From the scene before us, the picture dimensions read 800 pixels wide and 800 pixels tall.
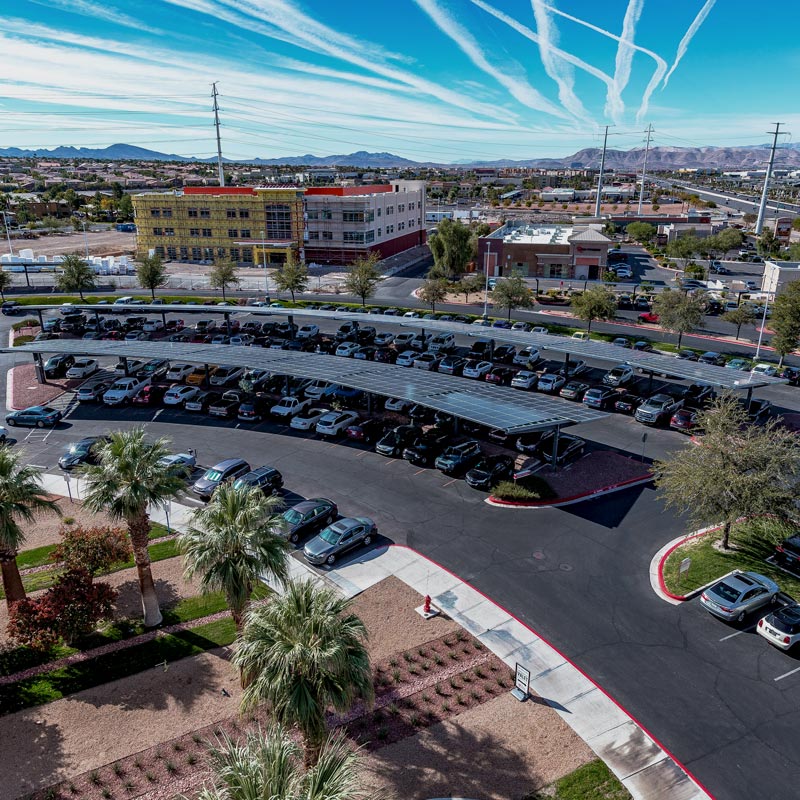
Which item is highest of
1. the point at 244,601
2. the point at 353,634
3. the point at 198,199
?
the point at 198,199

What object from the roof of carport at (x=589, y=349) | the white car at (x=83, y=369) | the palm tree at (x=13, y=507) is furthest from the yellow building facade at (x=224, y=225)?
the palm tree at (x=13, y=507)

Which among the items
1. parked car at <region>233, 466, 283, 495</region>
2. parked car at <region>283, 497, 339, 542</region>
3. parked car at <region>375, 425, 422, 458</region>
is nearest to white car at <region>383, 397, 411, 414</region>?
parked car at <region>375, 425, 422, 458</region>

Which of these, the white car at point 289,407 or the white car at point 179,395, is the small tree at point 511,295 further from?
the white car at point 179,395

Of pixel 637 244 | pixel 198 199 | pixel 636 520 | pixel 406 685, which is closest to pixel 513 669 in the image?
pixel 406 685

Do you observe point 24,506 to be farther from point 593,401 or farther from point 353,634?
point 593,401

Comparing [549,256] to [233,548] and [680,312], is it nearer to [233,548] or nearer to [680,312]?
[680,312]

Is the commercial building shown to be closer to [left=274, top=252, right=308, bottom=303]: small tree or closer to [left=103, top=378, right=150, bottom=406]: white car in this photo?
[left=274, top=252, right=308, bottom=303]: small tree

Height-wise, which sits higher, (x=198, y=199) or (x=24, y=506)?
(x=198, y=199)

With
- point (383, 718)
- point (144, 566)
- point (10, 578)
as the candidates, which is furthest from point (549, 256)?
point (10, 578)
